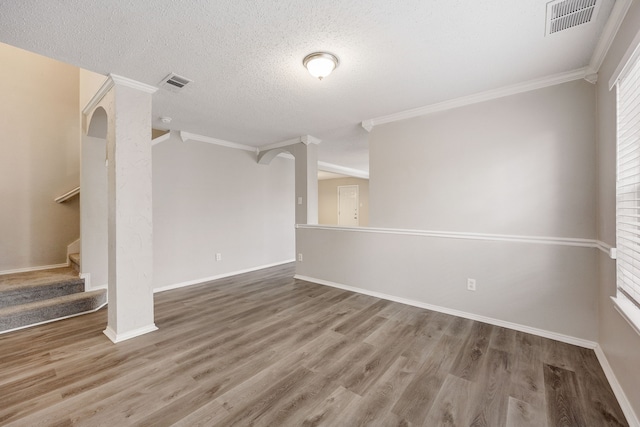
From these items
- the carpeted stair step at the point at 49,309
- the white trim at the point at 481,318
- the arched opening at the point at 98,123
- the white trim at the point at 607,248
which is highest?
the arched opening at the point at 98,123

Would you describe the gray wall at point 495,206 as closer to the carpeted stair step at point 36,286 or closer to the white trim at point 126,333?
the white trim at point 126,333

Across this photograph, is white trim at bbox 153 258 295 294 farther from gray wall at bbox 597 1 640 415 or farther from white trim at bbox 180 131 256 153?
gray wall at bbox 597 1 640 415

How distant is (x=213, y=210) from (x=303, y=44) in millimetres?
3384

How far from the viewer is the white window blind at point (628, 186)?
57.6 inches

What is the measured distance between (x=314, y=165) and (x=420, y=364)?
3.39m

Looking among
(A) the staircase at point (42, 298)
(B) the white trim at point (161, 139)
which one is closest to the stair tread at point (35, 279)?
(A) the staircase at point (42, 298)

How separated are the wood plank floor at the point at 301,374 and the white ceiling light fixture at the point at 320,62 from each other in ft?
7.75

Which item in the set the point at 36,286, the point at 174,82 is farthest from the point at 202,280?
the point at 174,82

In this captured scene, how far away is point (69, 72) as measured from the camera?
3.99 m

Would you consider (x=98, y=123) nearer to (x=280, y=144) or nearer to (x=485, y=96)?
(x=280, y=144)

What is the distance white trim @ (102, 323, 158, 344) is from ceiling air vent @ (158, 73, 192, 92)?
94.4 inches

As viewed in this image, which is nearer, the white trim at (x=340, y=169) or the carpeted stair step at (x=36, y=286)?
Answer: the carpeted stair step at (x=36, y=286)

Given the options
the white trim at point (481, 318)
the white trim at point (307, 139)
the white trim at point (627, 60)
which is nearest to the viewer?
the white trim at point (627, 60)

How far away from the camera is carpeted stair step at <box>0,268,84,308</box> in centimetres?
275
